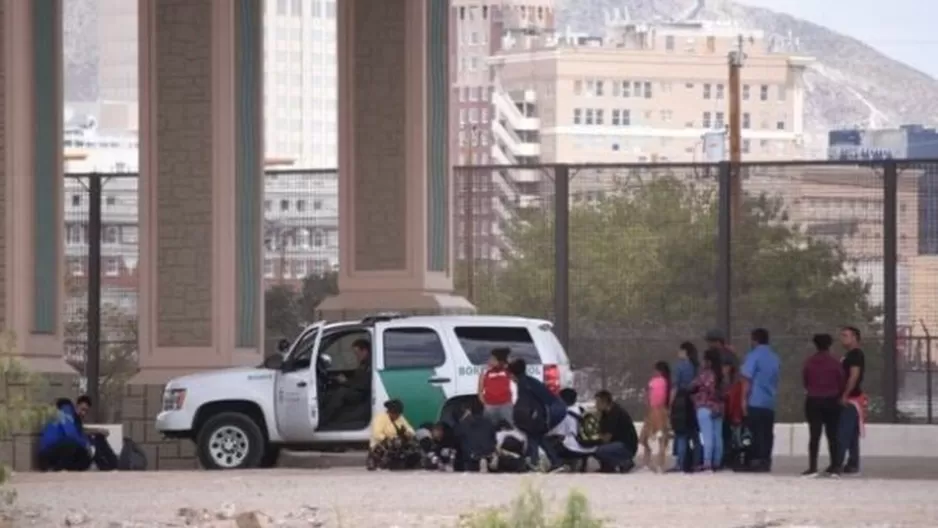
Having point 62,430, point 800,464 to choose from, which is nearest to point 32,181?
point 62,430

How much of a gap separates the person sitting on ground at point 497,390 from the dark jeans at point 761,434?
2851 millimetres

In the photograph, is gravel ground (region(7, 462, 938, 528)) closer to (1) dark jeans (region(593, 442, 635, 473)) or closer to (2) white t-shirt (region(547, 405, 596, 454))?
(1) dark jeans (region(593, 442, 635, 473))

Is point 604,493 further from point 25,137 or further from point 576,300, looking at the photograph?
point 576,300

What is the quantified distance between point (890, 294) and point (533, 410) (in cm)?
1164

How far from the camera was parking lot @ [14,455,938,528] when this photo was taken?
25.3 m

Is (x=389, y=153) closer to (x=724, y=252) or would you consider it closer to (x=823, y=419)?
(x=724, y=252)

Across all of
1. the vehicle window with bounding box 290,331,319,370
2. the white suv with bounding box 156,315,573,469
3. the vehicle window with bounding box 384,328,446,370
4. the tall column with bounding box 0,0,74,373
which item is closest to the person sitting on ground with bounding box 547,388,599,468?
the white suv with bounding box 156,315,573,469

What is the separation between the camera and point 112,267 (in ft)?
146

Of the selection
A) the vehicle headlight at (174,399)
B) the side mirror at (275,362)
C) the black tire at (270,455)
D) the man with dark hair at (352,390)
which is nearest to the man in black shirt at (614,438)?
the man with dark hair at (352,390)

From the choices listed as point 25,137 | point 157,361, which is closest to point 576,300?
point 157,361

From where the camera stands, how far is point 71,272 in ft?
147

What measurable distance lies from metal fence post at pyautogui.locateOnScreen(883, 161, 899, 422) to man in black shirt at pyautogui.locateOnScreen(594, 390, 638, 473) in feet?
31.4

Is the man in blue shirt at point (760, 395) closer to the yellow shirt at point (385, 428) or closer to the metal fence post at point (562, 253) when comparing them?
the yellow shirt at point (385, 428)

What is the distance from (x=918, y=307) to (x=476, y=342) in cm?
1156
